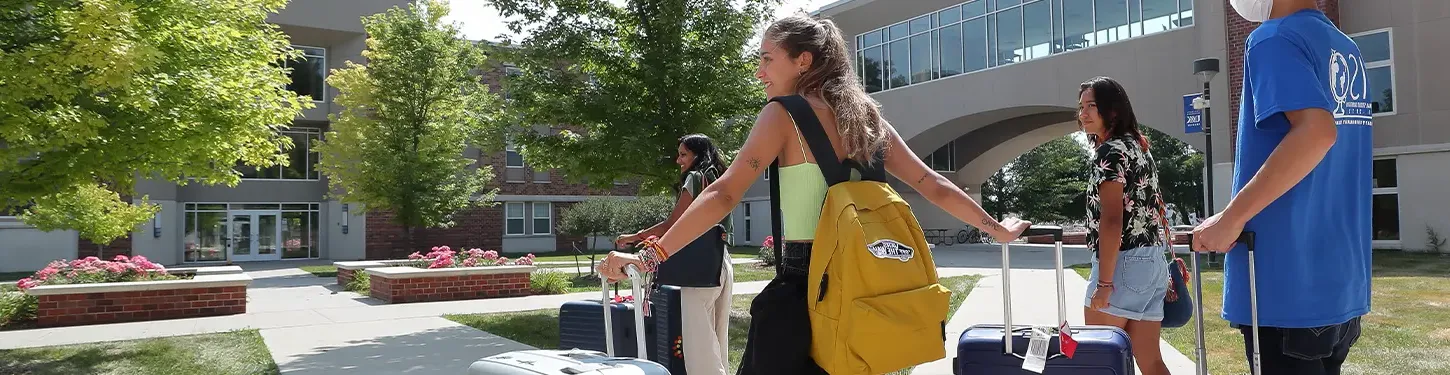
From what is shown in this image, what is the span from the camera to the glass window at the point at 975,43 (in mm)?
26719

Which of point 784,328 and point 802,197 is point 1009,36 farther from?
point 784,328

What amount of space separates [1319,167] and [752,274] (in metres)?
16.2

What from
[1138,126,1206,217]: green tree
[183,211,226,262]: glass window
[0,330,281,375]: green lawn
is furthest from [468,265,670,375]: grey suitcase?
[1138,126,1206,217]: green tree

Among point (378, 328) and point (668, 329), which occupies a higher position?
point (668, 329)

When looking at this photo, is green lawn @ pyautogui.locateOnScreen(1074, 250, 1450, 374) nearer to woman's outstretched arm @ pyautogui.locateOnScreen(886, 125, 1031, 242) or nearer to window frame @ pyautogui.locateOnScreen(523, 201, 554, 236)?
woman's outstretched arm @ pyautogui.locateOnScreen(886, 125, 1031, 242)

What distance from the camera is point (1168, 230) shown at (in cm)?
319

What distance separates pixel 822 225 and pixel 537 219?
35985mm

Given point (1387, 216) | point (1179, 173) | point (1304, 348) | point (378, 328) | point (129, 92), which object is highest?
point (1179, 173)

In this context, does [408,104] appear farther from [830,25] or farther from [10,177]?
[830,25]

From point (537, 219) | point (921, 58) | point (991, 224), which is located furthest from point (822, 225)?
point (537, 219)

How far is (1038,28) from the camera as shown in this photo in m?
25.3

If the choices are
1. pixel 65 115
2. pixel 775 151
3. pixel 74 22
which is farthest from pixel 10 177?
pixel 775 151

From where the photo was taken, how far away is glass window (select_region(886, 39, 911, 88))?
2923 centimetres

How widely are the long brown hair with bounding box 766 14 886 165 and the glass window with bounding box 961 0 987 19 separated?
25.9 meters
